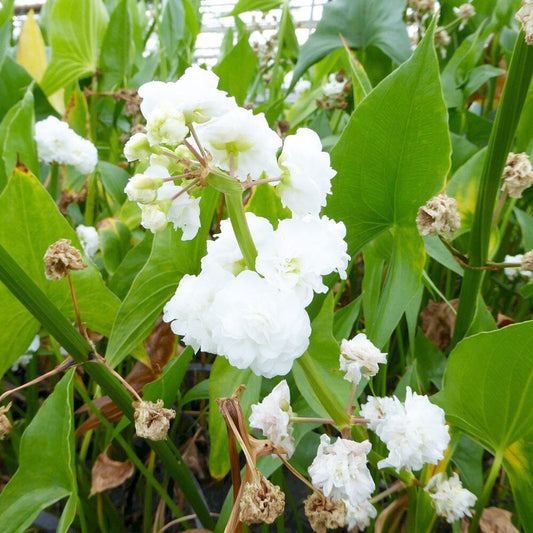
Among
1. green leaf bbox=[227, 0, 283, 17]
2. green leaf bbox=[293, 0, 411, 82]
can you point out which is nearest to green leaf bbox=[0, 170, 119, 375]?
green leaf bbox=[293, 0, 411, 82]

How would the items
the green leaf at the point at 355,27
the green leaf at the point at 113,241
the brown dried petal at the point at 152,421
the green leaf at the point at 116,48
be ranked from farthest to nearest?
the green leaf at the point at 116,48 < the green leaf at the point at 355,27 < the green leaf at the point at 113,241 < the brown dried petal at the point at 152,421

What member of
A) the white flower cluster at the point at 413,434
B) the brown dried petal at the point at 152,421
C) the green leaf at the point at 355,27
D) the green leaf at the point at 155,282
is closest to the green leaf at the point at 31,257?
the green leaf at the point at 155,282

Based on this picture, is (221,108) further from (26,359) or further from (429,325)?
(26,359)

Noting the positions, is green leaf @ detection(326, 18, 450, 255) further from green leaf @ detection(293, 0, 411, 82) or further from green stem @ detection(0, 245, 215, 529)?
green leaf @ detection(293, 0, 411, 82)

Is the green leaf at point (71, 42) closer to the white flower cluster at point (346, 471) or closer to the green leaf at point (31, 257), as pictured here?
the green leaf at point (31, 257)

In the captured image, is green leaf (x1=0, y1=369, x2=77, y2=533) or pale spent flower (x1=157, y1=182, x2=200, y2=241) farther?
green leaf (x1=0, y1=369, x2=77, y2=533)

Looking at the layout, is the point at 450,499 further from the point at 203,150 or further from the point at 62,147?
the point at 62,147
